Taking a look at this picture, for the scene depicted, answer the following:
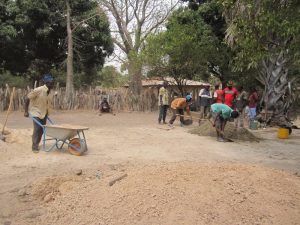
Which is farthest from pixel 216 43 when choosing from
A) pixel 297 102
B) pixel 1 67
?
pixel 1 67

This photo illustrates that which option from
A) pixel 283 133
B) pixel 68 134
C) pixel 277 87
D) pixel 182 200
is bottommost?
pixel 182 200

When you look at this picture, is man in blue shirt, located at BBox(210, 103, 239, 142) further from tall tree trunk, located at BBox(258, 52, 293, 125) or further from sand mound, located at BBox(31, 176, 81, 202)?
tall tree trunk, located at BBox(258, 52, 293, 125)

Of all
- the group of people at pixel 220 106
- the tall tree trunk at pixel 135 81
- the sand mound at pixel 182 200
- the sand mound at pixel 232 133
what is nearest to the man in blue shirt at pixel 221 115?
the group of people at pixel 220 106

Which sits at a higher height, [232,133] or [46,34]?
[46,34]

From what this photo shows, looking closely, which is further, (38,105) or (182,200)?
(38,105)

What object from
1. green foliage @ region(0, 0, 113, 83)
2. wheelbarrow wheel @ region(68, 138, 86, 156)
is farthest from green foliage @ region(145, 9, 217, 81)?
wheelbarrow wheel @ region(68, 138, 86, 156)

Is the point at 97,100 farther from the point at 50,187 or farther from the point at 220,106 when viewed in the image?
the point at 50,187

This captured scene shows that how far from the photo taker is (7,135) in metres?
9.25

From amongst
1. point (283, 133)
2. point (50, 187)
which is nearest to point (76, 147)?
point (50, 187)

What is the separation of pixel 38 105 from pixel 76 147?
3.96ft

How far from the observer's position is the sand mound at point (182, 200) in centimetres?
426

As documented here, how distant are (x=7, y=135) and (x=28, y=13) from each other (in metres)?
11.7

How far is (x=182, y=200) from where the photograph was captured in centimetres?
448

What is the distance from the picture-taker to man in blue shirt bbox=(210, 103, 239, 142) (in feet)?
32.5
